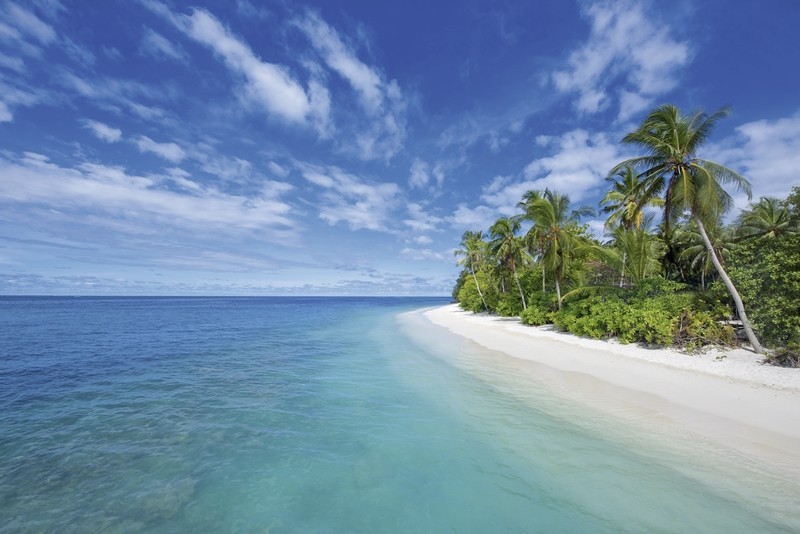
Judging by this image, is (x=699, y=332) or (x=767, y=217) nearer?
(x=699, y=332)

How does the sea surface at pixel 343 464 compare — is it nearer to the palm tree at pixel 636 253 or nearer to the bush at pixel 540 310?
the palm tree at pixel 636 253

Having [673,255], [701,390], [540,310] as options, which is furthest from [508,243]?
[701,390]

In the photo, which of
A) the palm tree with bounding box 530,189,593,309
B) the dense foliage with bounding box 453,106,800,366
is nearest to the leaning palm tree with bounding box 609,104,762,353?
the dense foliage with bounding box 453,106,800,366

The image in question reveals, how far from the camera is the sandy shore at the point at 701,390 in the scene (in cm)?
650

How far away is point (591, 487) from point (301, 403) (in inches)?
277

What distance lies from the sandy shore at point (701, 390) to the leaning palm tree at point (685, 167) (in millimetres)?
3984

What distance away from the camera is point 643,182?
14.6m

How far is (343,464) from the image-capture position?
5.96 metres

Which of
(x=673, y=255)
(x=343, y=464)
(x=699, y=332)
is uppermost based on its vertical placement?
(x=673, y=255)

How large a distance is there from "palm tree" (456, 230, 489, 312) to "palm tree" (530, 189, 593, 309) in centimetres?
1840

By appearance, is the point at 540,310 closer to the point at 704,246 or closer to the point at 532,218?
the point at 532,218

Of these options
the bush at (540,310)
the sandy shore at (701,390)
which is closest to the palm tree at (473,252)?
Answer: the bush at (540,310)

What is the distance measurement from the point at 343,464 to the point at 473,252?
39.0 metres

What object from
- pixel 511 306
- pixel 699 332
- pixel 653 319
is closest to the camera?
pixel 699 332
